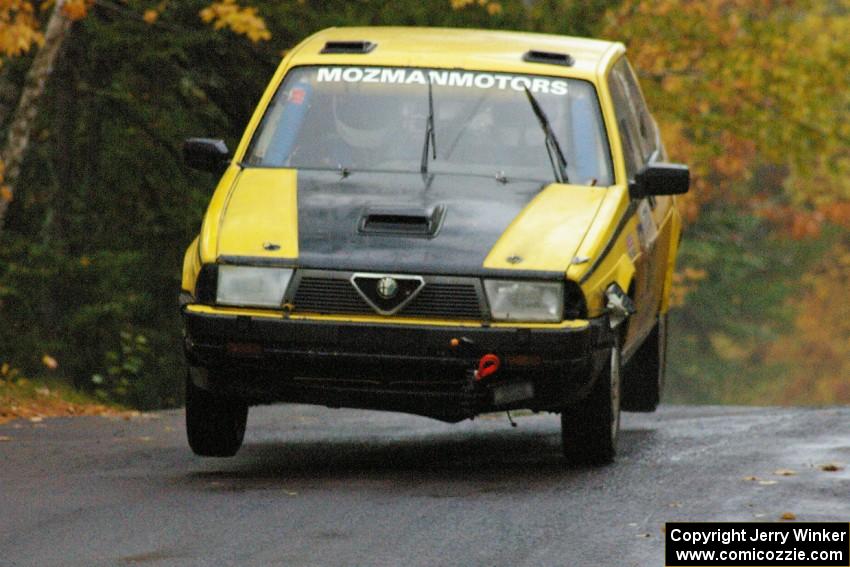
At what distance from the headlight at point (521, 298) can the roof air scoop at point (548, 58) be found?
2088 mm

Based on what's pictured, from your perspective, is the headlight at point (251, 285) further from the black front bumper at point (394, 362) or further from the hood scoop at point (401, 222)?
the hood scoop at point (401, 222)

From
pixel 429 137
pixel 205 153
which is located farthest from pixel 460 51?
pixel 205 153

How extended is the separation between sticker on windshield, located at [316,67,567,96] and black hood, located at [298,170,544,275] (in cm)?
79

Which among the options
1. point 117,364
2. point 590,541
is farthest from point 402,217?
point 117,364

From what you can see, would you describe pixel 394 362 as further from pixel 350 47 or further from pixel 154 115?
pixel 154 115

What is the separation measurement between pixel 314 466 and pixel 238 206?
1.32 m

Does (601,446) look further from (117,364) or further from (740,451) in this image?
(117,364)

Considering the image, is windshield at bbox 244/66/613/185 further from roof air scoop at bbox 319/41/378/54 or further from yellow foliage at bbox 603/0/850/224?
yellow foliage at bbox 603/0/850/224

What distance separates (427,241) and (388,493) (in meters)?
1.14

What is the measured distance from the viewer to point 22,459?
32.9 ft

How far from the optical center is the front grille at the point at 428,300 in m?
8.90

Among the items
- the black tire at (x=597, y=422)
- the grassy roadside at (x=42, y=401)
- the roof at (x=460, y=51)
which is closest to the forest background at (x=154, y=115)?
the grassy roadside at (x=42, y=401)

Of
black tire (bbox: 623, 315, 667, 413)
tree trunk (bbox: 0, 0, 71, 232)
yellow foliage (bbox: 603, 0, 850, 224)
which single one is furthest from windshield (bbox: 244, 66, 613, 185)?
yellow foliage (bbox: 603, 0, 850, 224)

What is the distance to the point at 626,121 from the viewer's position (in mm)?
11047
